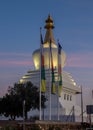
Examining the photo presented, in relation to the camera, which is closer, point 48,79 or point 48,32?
point 48,79

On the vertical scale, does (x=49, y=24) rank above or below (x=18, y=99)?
above

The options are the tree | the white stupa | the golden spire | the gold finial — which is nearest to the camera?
the tree

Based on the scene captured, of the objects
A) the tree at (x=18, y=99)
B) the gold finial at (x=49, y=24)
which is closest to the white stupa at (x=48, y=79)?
the gold finial at (x=49, y=24)

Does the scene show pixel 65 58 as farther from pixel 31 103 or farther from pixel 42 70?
pixel 42 70

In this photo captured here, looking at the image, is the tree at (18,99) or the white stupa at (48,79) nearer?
the tree at (18,99)

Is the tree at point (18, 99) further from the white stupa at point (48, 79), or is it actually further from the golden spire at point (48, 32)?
the golden spire at point (48, 32)

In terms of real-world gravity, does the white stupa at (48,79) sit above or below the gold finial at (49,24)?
below

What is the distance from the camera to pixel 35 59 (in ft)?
286

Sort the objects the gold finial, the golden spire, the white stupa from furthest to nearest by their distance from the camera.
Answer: the golden spire < the gold finial < the white stupa

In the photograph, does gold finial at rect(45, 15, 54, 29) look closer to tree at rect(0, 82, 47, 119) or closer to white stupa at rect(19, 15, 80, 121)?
white stupa at rect(19, 15, 80, 121)

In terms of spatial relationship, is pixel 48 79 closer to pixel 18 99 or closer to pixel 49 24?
pixel 49 24

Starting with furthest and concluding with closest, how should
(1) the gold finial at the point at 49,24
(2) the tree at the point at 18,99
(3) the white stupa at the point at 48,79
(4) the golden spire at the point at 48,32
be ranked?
(4) the golden spire at the point at 48,32 < (1) the gold finial at the point at 49,24 < (3) the white stupa at the point at 48,79 < (2) the tree at the point at 18,99

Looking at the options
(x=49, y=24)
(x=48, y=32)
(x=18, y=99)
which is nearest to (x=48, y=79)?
(x=48, y=32)

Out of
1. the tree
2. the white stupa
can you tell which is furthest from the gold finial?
the tree
